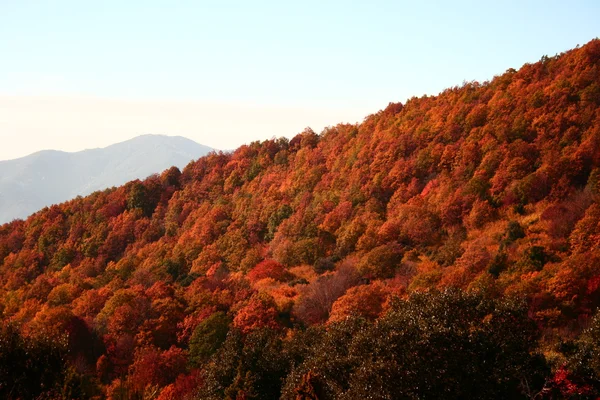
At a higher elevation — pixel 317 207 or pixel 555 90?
pixel 555 90

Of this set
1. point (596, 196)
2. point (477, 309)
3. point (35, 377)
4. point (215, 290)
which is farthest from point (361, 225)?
point (35, 377)

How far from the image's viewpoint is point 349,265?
197 ft

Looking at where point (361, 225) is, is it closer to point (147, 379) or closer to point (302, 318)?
point (302, 318)

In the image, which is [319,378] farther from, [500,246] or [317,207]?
[317,207]

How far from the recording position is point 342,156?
9112 cm

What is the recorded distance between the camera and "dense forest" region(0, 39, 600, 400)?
27.0 meters

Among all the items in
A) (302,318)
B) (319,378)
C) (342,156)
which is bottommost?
(302,318)

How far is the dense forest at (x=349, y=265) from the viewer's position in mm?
26984

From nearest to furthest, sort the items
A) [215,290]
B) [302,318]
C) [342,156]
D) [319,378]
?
[319,378]
[302,318]
[215,290]
[342,156]

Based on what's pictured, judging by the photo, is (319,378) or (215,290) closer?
(319,378)

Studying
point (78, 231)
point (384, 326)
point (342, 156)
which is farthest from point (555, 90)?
point (78, 231)

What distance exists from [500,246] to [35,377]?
→ 134 ft

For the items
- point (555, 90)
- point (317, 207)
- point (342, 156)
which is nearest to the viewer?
point (555, 90)

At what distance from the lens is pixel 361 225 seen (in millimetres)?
70250
